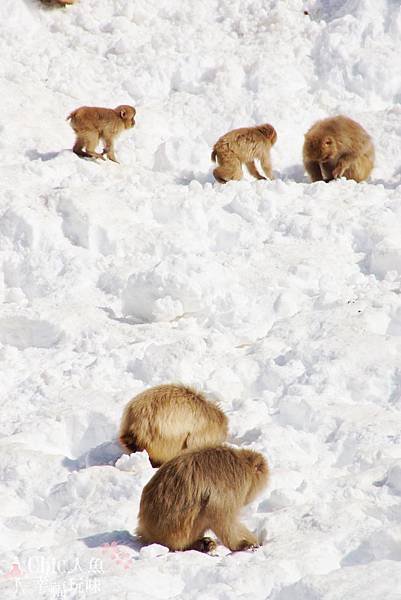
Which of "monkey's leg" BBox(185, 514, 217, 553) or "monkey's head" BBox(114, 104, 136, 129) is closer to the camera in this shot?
"monkey's leg" BBox(185, 514, 217, 553)

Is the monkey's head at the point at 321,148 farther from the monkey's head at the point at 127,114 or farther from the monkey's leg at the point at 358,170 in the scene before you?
the monkey's head at the point at 127,114

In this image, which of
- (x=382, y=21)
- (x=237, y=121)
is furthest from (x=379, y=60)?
(x=237, y=121)

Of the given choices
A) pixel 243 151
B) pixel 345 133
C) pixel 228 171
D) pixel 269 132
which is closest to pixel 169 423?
pixel 228 171

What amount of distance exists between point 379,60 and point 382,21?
755mm

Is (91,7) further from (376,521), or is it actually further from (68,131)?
(376,521)

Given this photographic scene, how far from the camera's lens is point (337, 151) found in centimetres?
1048

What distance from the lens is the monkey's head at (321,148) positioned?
1047cm

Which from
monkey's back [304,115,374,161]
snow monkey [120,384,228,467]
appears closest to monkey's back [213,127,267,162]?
monkey's back [304,115,374,161]

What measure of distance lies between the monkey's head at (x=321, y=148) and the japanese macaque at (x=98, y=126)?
6.38 ft

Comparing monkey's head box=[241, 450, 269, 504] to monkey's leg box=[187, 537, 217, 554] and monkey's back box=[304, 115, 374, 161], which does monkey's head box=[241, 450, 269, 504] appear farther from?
monkey's back box=[304, 115, 374, 161]

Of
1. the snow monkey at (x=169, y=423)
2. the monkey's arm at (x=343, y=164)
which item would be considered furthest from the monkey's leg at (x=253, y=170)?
the snow monkey at (x=169, y=423)

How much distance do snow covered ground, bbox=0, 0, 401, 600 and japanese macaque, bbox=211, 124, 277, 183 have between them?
296mm

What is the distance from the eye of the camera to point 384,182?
10.6 metres

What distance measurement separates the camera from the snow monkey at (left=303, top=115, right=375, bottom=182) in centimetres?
1049
